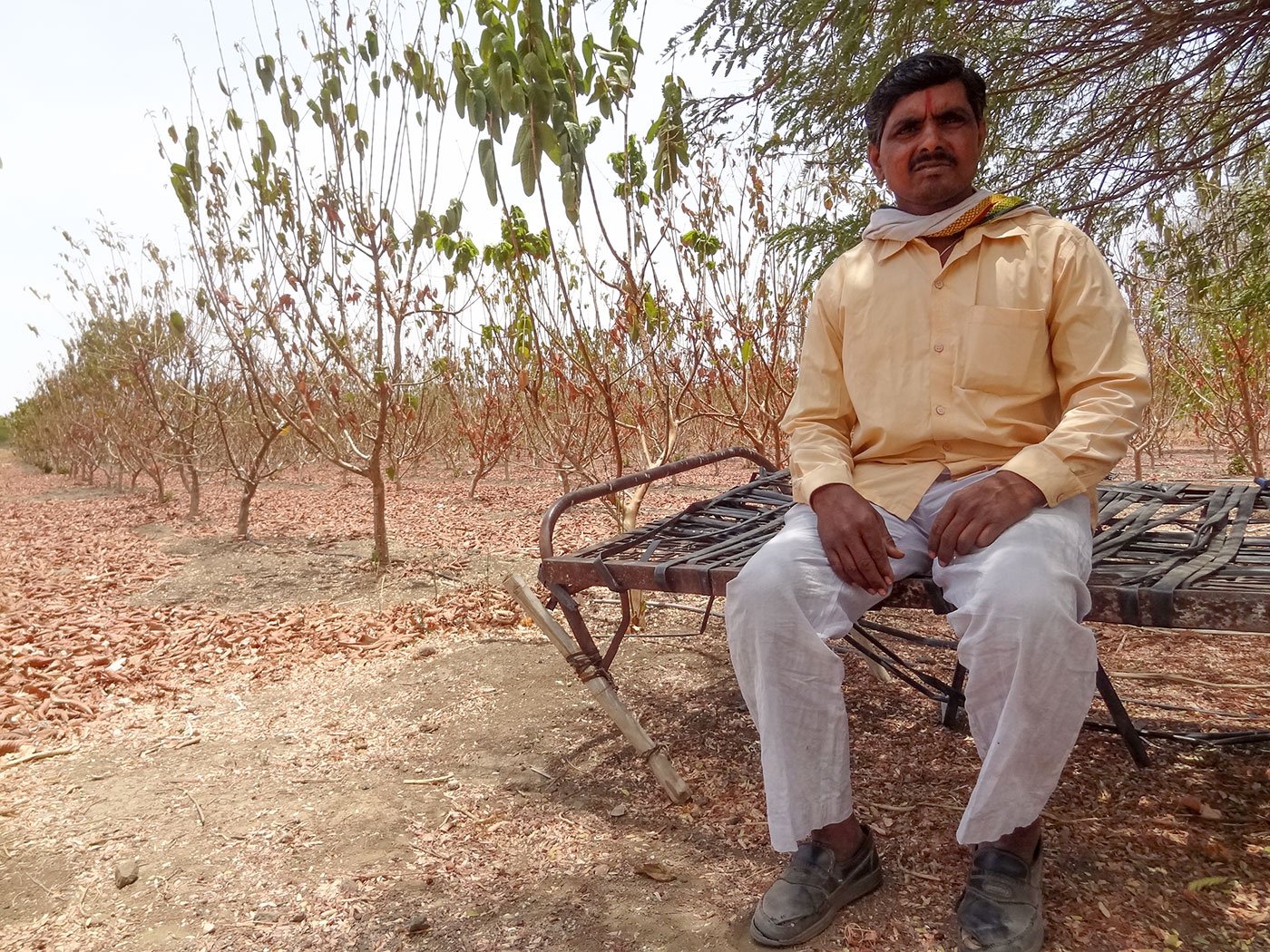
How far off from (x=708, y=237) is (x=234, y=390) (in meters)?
7.50

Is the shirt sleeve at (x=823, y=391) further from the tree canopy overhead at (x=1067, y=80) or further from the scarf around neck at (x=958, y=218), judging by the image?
the tree canopy overhead at (x=1067, y=80)

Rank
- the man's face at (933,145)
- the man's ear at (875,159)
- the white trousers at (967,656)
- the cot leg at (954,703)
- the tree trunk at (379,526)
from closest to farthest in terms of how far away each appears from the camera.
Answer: the white trousers at (967,656), the man's face at (933,145), the man's ear at (875,159), the cot leg at (954,703), the tree trunk at (379,526)

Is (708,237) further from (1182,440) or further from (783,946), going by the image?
(1182,440)

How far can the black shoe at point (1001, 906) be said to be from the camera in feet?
4.62

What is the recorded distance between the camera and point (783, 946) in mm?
1504

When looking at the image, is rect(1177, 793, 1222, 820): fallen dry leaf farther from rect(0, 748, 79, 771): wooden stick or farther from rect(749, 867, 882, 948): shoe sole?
rect(0, 748, 79, 771): wooden stick

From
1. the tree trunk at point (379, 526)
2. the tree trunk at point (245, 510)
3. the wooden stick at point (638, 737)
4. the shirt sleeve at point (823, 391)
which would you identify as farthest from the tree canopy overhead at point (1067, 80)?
the tree trunk at point (245, 510)

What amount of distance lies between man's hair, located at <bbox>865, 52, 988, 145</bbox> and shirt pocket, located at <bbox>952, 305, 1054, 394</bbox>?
505 millimetres

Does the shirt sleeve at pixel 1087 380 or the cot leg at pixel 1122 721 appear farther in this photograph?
the cot leg at pixel 1122 721

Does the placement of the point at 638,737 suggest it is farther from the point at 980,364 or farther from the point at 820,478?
the point at 980,364

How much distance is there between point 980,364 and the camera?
5.72ft

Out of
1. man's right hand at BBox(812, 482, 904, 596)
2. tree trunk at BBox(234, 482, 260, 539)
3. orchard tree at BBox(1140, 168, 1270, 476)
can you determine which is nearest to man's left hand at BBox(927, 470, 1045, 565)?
man's right hand at BBox(812, 482, 904, 596)

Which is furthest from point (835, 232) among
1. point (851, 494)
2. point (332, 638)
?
point (332, 638)

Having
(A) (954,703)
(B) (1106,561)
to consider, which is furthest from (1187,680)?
(B) (1106,561)
